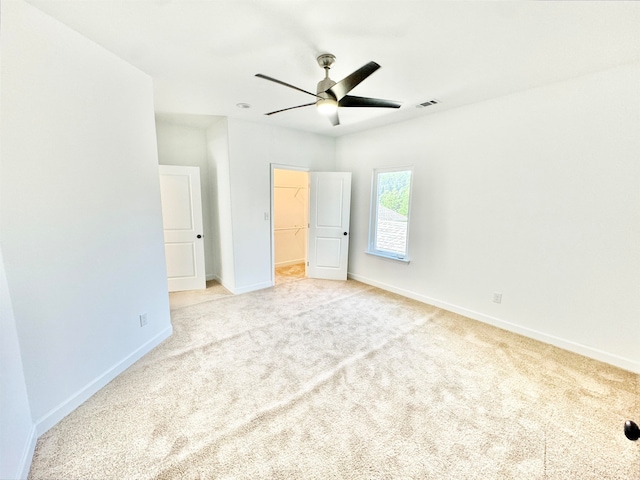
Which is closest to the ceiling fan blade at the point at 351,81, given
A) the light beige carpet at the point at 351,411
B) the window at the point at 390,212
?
the window at the point at 390,212

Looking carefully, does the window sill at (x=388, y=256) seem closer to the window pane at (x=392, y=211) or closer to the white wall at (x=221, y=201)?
the window pane at (x=392, y=211)

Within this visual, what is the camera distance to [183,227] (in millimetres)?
4125

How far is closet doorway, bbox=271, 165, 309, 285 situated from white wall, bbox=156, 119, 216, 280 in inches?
55.5

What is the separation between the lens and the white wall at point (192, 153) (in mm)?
4086

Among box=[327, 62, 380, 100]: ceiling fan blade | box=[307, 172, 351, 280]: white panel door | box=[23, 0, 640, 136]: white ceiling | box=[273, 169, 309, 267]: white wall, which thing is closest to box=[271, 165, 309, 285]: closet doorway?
box=[273, 169, 309, 267]: white wall

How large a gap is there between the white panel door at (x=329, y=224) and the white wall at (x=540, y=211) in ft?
3.87

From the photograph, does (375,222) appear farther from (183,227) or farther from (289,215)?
(183,227)

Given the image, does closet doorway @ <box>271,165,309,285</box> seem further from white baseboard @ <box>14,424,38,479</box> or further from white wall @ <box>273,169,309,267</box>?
white baseboard @ <box>14,424,38,479</box>

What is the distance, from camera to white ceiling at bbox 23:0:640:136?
1.58m

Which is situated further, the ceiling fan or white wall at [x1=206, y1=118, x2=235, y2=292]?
white wall at [x1=206, y1=118, x2=235, y2=292]

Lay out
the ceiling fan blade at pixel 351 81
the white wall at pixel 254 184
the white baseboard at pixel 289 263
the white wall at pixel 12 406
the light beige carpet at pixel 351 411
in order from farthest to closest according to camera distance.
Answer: the white baseboard at pixel 289 263, the white wall at pixel 254 184, the ceiling fan blade at pixel 351 81, the light beige carpet at pixel 351 411, the white wall at pixel 12 406

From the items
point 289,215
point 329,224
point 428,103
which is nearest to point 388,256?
point 329,224

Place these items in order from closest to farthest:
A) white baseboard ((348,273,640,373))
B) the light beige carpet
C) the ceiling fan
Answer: the light beige carpet → the ceiling fan → white baseboard ((348,273,640,373))

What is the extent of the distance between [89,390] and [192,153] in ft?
11.5
